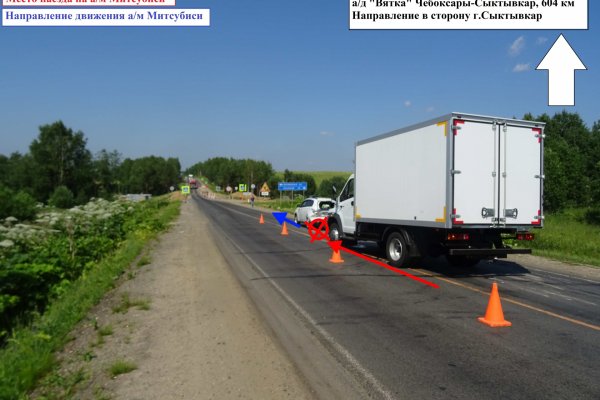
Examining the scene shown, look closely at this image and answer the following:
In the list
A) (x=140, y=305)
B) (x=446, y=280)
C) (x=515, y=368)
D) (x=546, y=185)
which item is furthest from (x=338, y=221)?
(x=546, y=185)

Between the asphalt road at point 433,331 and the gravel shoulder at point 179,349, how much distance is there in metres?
0.37

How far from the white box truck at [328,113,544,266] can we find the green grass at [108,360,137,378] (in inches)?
287

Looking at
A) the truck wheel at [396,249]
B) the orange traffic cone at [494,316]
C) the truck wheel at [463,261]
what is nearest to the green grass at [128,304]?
the orange traffic cone at [494,316]

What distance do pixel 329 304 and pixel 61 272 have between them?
7.27m

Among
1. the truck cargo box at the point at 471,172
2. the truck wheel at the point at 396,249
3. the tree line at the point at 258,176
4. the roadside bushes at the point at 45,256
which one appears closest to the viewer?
the roadside bushes at the point at 45,256

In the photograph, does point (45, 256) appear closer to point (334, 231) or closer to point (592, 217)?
point (334, 231)

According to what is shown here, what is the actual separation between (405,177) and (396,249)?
1.96m

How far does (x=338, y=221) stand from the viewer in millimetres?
15812

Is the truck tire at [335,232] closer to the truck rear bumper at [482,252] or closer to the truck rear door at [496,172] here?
the truck rear bumper at [482,252]

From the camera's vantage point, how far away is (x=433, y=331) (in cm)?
619

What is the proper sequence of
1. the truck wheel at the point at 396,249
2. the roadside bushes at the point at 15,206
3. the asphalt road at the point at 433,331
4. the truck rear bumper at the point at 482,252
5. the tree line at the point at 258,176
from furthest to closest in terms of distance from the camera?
the tree line at the point at 258,176
the roadside bushes at the point at 15,206
the truck wheel at the point at 396,249
the truck rear bumper at the point at 482,252
the asphalt road at the point at 433,331

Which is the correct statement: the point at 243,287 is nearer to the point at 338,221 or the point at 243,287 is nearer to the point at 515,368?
the point at 515,368

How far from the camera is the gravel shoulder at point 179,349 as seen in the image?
4270 mm

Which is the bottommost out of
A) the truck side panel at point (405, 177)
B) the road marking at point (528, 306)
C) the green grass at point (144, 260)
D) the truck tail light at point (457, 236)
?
the road marking at point (528, 306)
